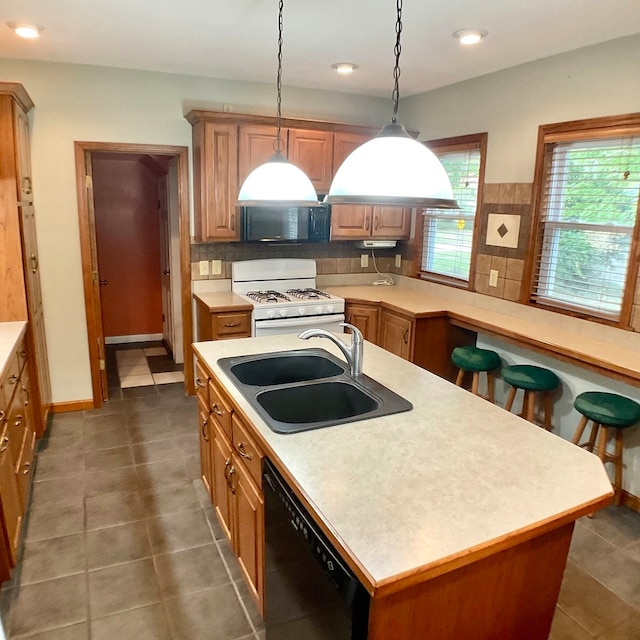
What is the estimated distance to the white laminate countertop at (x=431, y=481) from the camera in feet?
3.82

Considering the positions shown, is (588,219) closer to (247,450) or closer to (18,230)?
(247,450)

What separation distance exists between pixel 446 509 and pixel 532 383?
209 cm

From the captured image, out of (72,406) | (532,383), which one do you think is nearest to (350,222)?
(532,383)

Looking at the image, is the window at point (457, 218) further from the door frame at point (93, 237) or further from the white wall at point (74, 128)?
the door frame at point (93, 237)

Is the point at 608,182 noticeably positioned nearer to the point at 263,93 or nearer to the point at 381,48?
the point at 381,48

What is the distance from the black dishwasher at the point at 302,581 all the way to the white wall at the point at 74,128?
9.70 feet

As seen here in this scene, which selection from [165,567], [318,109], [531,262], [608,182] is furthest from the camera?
[318,109]

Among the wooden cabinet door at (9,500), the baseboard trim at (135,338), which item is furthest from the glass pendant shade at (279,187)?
the baseboard trim at (135,338)

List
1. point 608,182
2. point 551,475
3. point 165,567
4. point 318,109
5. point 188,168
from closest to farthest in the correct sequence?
point 551,475 < point 165,567 < point 608,182 < point 188,168 < point 318,109

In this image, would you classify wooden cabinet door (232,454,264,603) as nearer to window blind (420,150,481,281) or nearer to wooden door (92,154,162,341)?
window blind (420,150,481,281)

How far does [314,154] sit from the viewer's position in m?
4.22

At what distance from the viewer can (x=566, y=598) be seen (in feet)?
7.34

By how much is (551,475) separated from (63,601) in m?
2.05

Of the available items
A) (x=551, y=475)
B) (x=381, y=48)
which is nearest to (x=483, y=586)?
(x=551, y=475)
